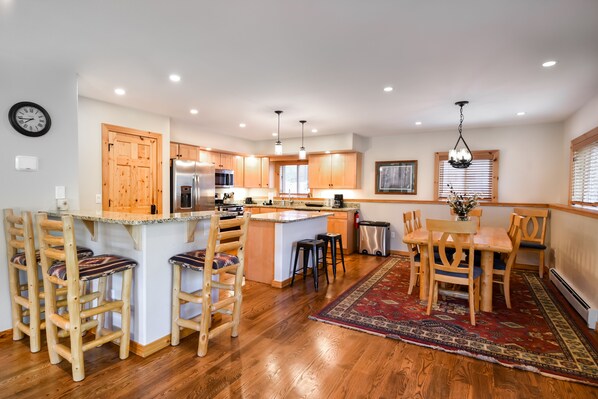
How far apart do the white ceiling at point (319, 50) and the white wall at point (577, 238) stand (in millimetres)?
285

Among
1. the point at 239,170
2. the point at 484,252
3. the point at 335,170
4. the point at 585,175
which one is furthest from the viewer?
the point at 239,170

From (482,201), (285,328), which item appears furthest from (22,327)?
(482,201)

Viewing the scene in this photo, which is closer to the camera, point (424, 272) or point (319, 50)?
point (319, 50)

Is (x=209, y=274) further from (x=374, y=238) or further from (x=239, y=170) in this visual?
(x=239, y=170)

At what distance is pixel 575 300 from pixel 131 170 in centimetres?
577

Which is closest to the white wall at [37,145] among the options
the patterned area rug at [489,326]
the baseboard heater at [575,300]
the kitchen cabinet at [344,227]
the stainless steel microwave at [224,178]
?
the patterned area rug at [489,326]

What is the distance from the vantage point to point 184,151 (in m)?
5.76

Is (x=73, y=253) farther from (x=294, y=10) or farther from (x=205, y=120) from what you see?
(x=205, y=120)

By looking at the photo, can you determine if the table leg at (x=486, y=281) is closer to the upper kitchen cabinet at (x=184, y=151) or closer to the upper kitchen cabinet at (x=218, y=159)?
the upper kitchen cabinet at (x=184, y=151)

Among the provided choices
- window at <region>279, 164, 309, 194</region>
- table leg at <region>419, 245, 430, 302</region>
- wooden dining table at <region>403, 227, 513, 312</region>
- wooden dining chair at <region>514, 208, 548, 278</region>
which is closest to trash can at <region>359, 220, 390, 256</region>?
window at <region>279, 164, 309, 194</region>

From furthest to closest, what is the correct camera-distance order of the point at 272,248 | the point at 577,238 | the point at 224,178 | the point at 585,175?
the point at 224,178 < the point at 272,248 < the point at 585,175 < the point at 577,238

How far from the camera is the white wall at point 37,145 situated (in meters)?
2.71

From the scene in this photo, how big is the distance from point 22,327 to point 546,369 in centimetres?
400

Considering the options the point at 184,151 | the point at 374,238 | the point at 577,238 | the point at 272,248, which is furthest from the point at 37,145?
the point at 577,238
